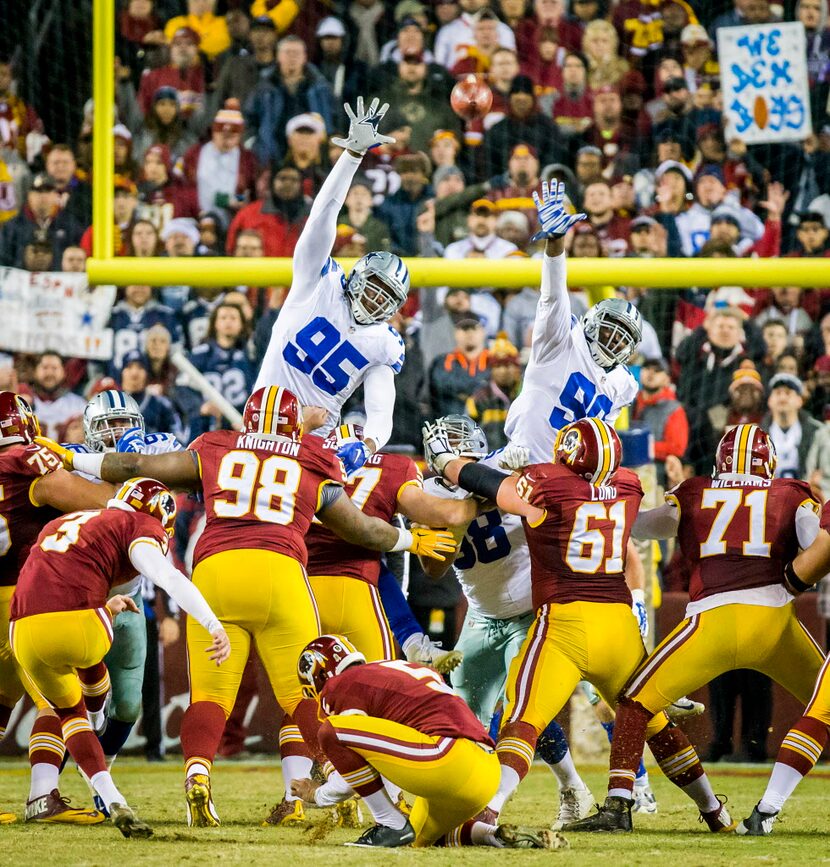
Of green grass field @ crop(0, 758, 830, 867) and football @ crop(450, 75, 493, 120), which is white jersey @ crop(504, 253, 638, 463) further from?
football @ crop(450, 75, 493, 120)

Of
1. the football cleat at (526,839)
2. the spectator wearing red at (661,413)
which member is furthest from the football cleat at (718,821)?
the spectator wearing red at (661,413)

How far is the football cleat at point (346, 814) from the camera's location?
21.8 feet

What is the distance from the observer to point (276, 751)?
1027 cm

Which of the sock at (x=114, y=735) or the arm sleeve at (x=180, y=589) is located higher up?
the arm sleeve at (x=180, y=589)

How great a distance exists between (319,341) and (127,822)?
2789 mm

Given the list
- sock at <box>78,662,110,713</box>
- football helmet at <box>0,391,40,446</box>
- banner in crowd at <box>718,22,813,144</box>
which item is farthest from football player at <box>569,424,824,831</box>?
banner in crowd at <box>718,22,813,144</box>

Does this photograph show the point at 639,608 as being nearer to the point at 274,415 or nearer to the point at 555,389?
the point at 555,389

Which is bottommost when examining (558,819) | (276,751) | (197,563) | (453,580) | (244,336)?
(276,751)

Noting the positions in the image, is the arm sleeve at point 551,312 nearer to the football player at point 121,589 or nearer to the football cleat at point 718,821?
the football player at point 121,589

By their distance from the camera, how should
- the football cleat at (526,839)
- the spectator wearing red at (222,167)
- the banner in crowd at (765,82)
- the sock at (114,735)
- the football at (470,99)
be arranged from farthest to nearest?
the spectator wearing red at (222,167)
the banner in crowd at (765,82)
the football at (470,99)
the sock at (114,735)
the football cleat at (526,839)

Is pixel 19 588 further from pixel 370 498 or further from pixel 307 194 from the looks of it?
pixel 307 194

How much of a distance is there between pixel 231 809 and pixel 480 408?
389cm

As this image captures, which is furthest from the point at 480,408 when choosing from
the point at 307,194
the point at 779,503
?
the point at 779,503

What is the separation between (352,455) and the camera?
Result: 7.33 m
